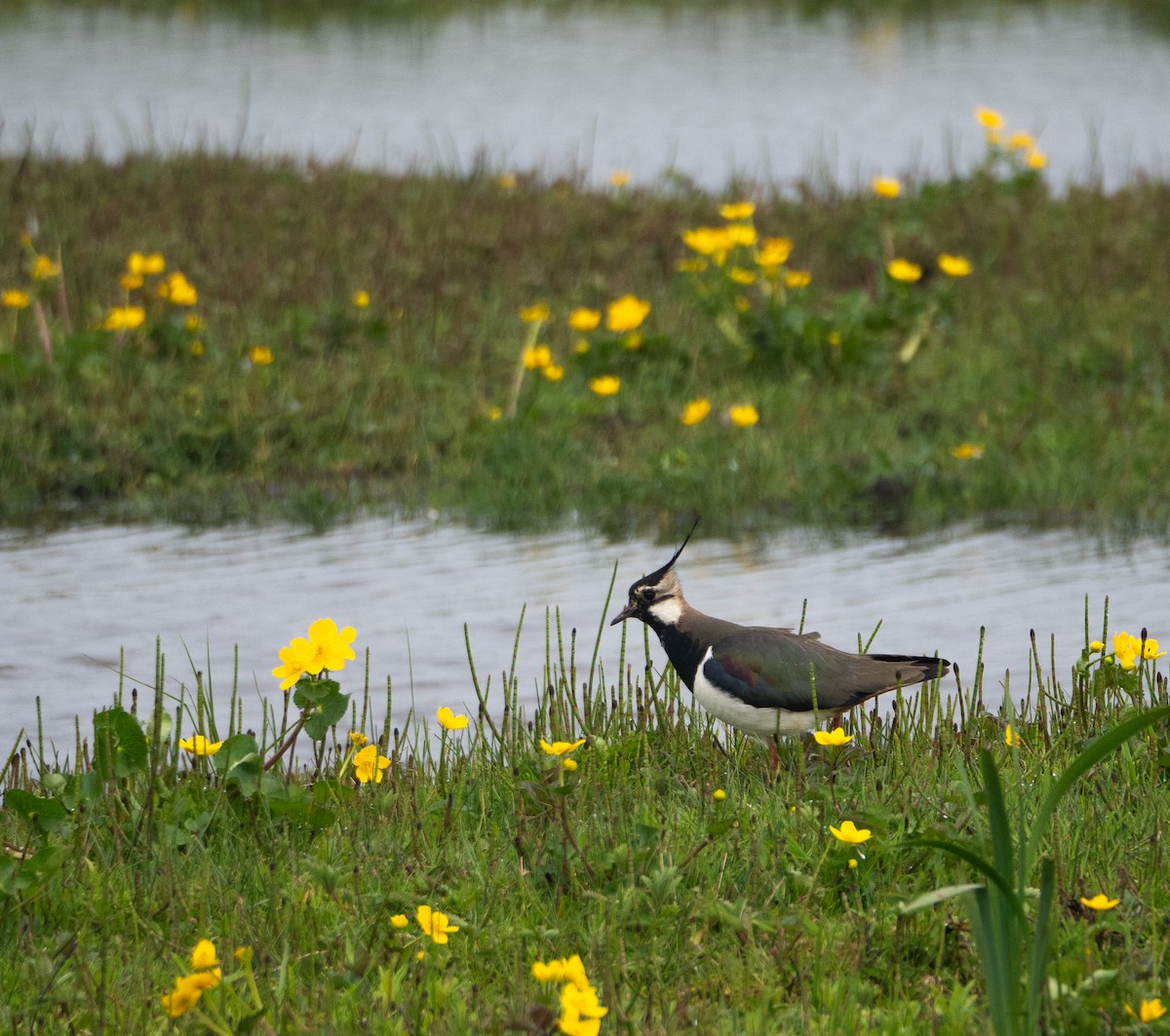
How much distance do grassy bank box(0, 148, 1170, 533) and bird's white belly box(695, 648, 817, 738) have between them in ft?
10.5

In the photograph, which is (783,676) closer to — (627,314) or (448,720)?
(448,720)

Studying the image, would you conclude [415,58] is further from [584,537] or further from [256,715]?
[256,715]

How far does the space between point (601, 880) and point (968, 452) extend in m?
4.80

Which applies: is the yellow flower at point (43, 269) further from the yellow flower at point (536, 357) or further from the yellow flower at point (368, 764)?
the yellow flower at point (368, 764)

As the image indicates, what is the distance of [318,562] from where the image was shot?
6875 millimetres

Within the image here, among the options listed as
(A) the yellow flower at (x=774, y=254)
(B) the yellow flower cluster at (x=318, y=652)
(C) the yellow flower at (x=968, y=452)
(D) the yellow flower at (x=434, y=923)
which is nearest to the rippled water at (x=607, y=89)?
(A) the yellow flower at (x=774, y=254)

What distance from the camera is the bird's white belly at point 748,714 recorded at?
4156 mm

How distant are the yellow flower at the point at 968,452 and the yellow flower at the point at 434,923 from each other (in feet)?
17.3

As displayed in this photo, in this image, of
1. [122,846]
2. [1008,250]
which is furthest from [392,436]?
[1008,250]

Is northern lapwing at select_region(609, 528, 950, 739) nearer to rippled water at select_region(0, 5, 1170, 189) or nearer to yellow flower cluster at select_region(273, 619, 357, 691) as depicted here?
yellow flower cluster at select_region(273, 619, 357, 691)

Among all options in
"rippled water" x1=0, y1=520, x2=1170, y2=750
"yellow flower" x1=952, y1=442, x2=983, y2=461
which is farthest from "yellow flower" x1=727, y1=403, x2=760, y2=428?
"yellow flower" x1=952, y1=442, x2=983, y2=461

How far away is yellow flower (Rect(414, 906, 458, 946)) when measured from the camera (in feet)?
9.89

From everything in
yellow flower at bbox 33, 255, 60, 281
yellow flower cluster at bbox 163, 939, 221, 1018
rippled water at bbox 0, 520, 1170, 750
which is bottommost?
rippled water at bbox 0, 520, 1170, 750

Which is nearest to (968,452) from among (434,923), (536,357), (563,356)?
(536,357)
